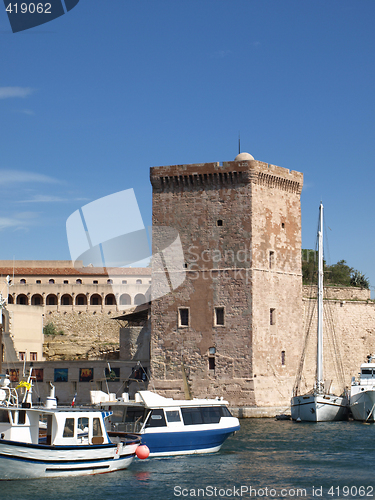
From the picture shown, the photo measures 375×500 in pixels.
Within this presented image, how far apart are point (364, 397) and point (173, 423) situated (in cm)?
1349

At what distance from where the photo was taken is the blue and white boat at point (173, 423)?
2461 cm

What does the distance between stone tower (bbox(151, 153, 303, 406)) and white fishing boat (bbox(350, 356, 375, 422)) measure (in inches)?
139

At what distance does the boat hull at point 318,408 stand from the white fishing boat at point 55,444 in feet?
47.6

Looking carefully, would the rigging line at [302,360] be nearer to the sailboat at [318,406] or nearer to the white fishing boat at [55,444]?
the sailboat at [318,406]

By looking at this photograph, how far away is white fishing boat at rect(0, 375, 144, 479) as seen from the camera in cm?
2002

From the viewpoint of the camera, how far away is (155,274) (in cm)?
3822

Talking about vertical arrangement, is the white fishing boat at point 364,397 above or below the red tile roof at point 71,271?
below

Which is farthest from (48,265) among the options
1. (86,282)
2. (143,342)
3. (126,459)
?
(126,459)

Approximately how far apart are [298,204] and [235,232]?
4.96 m

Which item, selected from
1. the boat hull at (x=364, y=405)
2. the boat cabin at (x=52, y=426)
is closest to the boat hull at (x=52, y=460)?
the boat cabin at (x=52, y=426)

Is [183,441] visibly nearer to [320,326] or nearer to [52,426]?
[52,426]

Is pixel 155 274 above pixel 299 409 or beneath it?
above

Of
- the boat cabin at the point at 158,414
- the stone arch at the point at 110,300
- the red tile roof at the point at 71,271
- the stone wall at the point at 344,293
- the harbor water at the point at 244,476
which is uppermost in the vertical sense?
the red tile roof at the point at 71,271

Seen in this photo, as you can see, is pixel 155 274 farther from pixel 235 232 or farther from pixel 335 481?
pixel 335 481
